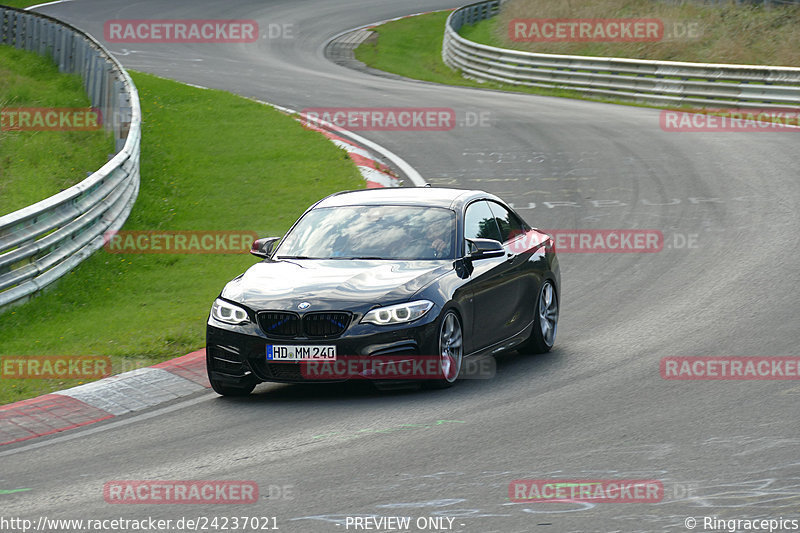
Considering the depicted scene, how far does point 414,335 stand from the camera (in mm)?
8891

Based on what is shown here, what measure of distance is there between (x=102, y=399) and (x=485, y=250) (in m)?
3.29

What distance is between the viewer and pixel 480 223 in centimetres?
1055

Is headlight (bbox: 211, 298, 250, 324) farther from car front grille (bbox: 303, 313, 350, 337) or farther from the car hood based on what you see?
car front grille (bbox: 303, 313, 350, 337)

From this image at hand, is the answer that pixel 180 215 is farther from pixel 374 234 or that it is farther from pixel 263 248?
pixel 374 234

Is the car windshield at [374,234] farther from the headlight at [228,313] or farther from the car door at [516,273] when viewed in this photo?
the headlight at [228,313]

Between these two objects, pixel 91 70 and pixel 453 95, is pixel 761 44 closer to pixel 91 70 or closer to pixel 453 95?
pixel 453 95

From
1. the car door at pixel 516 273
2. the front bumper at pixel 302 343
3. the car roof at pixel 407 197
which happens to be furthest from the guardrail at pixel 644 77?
the front bumper at pixel 302 343

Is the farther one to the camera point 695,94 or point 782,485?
point 695,94

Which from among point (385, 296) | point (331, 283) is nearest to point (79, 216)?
point (331, 283)

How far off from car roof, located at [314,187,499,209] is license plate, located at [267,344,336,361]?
2.03m

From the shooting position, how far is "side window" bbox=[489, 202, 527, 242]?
10.9 metres

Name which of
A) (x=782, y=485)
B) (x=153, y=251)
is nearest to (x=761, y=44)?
(x=153, y=251)

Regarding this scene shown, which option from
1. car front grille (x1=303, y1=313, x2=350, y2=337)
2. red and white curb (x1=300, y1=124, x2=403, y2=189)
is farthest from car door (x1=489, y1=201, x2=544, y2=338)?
red and white curb (x1=300, y1=124, x2=403, y2=189)

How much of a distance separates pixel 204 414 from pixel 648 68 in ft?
69.9
